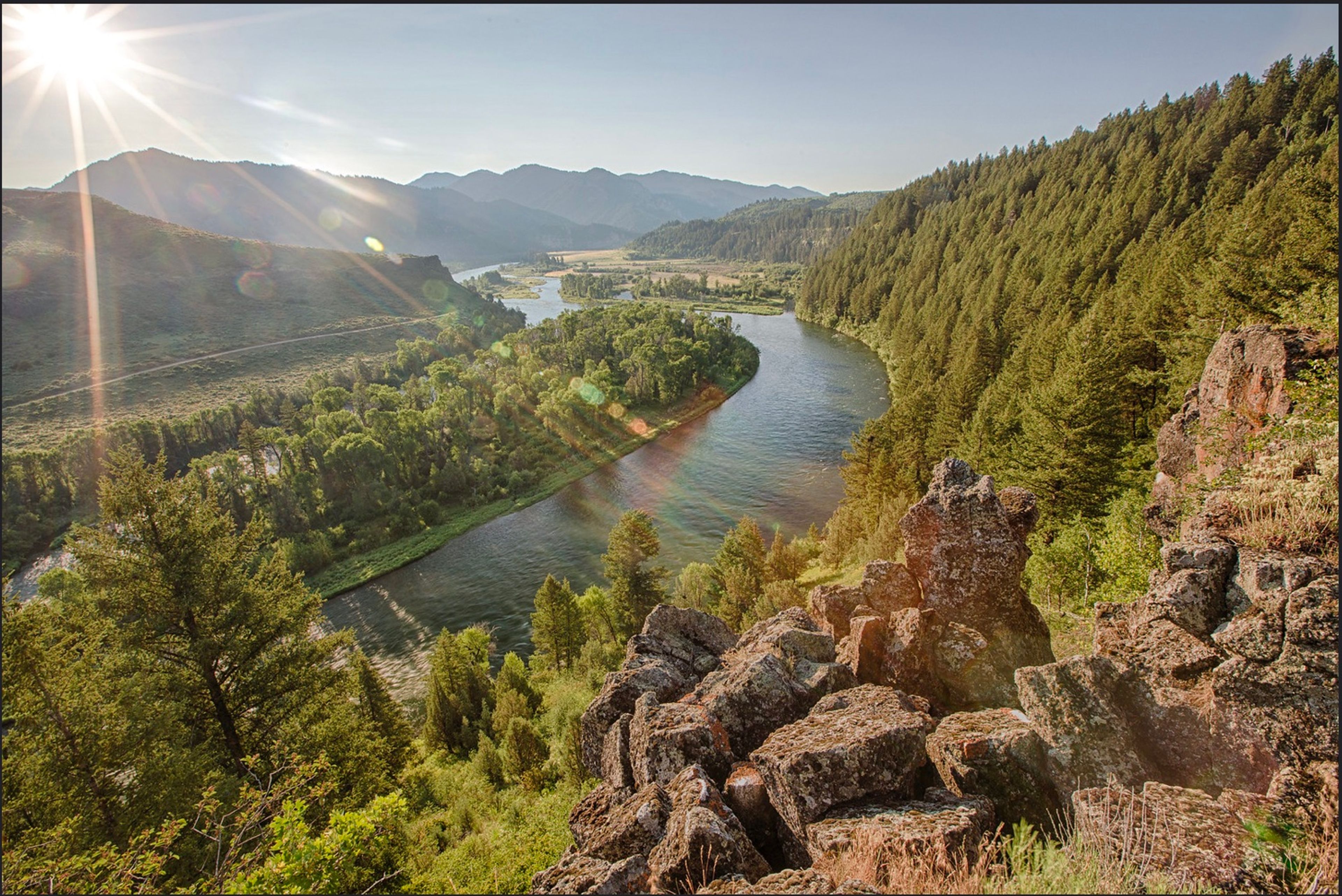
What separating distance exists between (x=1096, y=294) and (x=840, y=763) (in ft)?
206

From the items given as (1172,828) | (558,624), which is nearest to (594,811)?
(1172,828)

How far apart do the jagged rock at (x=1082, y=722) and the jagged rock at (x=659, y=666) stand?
7.13 metres

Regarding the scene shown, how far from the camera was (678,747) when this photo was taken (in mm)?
9461

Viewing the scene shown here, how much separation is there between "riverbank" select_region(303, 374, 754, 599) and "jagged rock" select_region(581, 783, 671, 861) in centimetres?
4373

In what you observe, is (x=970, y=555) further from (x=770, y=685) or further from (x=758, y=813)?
(x=758, y=813)

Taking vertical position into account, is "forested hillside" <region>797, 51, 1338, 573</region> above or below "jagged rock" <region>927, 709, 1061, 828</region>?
above

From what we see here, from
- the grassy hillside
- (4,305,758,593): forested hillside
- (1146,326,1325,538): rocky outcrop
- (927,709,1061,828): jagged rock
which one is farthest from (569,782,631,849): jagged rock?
the grassy hillside

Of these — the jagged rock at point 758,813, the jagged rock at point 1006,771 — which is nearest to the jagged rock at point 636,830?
the jagged rock at point 758,813

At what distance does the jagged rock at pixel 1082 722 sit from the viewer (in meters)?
7.93

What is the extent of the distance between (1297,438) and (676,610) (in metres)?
14.7

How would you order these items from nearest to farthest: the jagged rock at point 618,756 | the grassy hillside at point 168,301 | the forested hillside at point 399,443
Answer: the jagged rock at point 618,756, the forested hillside at point 399,443, the grassy hillside at point 168,301

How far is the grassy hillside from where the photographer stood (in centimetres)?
11288

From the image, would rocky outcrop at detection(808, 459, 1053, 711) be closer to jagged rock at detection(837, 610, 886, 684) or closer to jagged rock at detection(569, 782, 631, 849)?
jagged rock at detection(837, 610, 886, 684)

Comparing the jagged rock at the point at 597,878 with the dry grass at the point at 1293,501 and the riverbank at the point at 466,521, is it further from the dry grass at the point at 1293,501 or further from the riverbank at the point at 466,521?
the riverbank at the point at 466,521
